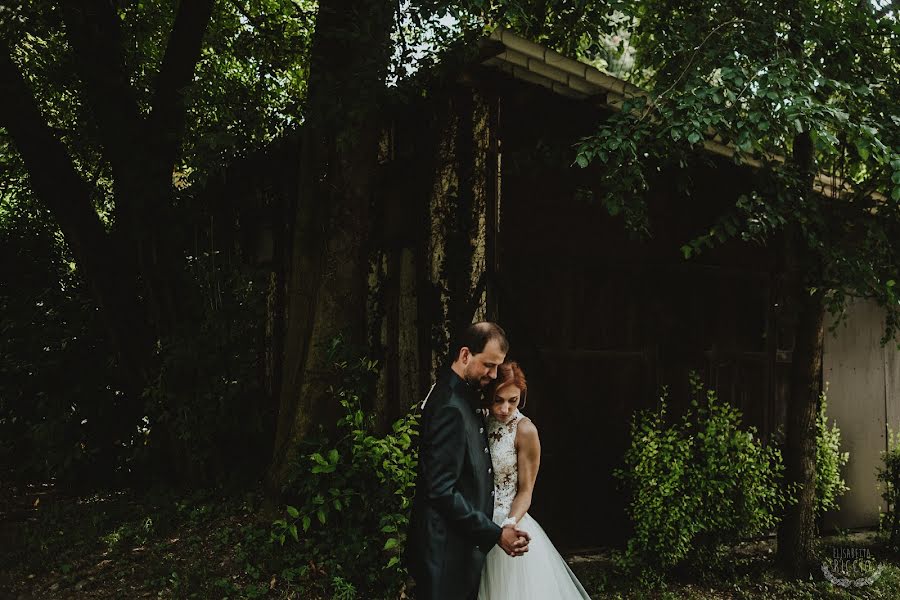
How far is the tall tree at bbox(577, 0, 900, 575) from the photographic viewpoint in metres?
4.48

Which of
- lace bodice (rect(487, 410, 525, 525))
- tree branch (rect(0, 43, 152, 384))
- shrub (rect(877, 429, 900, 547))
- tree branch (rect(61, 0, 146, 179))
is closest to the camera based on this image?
lace bodice (rect(487, 410, 525, 525))

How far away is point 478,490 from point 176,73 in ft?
19.6

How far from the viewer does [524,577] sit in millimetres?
3785

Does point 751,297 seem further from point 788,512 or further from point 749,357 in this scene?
point 788,512

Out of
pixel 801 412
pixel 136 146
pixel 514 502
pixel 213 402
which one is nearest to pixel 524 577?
pixel 514 502

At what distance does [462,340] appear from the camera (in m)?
3.63

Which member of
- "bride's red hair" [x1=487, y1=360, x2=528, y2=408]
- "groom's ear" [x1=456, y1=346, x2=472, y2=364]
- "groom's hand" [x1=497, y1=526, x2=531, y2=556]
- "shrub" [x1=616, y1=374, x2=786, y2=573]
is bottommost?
"shrub" [x1=616, y1=374, x2=786, y2=573]

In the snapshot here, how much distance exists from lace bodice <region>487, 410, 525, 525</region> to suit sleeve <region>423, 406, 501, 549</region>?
0.41 m

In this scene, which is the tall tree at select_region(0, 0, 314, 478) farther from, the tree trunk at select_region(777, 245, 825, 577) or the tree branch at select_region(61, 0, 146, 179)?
the tree trunk at select_region(777, 245, 825, 577)

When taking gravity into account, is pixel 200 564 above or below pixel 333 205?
below

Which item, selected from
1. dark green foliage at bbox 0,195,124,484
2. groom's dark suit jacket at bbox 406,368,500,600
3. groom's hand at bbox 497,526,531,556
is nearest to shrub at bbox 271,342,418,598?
groom's dark suit jacket at bbox 406,368,500,600

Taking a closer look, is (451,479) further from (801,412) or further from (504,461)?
A: (801,412)

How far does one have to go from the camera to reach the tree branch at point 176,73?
7512 millimetres

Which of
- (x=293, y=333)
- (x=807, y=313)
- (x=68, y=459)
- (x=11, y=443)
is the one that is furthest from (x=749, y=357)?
(x=11, y=443)
